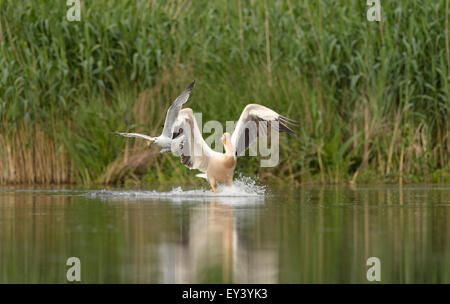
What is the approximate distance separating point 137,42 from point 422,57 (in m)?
5.08

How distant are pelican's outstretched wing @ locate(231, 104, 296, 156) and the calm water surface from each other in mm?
889

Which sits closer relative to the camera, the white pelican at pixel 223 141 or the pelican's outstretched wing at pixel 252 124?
the white pelican at pixel 223 141

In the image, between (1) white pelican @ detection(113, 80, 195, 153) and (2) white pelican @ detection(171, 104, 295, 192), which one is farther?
(2) white pelican @ detection(171, 104, 295, 192)

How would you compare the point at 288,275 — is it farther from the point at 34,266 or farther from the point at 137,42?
the point at 137,42

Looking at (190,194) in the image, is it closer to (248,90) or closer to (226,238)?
(248,90)

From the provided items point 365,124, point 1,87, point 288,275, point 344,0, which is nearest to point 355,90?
point 365,124

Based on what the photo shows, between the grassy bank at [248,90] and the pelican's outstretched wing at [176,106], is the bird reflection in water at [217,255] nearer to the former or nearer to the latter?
the pelican's outstretched wing at [176,106]

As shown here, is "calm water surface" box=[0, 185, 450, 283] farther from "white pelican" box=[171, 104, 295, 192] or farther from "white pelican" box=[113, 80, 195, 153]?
"white pelican" box=[113, 80, 195, 153]

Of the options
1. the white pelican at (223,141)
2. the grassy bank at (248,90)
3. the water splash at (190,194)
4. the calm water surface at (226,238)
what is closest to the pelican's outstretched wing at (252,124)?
the white pelican at (223,141)

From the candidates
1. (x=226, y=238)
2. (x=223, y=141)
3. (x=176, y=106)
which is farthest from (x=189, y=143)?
(x=226, y=238)

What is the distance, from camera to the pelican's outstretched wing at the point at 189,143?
11.8 meters

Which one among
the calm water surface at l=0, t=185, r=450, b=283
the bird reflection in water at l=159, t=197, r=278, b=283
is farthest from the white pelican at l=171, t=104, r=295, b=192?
the bird reflection in water at l=159, t=197, r=278, b=283

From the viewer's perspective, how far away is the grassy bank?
15.5m

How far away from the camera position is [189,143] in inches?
482
